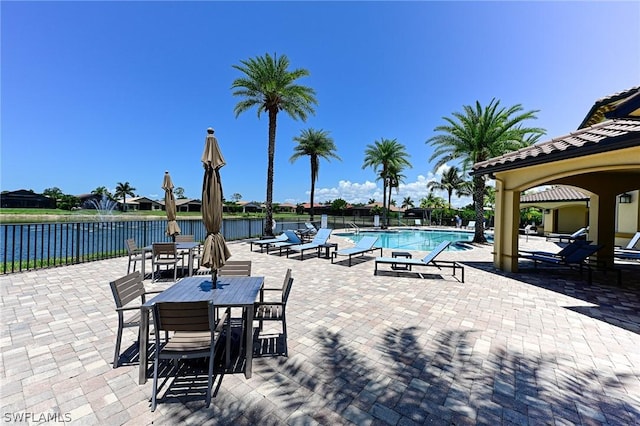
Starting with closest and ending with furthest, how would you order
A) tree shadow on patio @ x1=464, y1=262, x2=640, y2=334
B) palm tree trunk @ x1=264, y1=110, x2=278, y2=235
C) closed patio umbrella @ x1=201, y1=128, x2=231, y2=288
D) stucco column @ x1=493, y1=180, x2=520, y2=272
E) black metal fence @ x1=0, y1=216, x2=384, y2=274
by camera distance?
closed patio umbrella @ x1=201, y1=128, x2=231, y2=288
tree shadow on patio @ x1=464, y1=262, x2=640, y2=334
black metal fence @ x1=0, y1=216, x2=384, y2=274
stucco column @ x1=493, y1=180, x2=520, y2=272
palm tree trunk @ x1=264, y1=110, x2=278, y2=235

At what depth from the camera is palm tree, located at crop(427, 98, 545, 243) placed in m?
15.0

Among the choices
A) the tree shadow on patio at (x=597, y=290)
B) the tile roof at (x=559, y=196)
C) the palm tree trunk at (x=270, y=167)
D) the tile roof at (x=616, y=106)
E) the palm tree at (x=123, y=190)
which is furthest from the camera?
the palm tree at (x=123, y=190)

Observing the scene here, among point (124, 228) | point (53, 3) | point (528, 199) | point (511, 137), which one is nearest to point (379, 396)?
point (124, 228)

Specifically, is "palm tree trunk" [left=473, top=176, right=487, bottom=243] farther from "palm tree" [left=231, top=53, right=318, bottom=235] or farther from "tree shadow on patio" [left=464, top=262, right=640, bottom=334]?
"palm tree" [left=231, top=53, right=318, bottom=235]

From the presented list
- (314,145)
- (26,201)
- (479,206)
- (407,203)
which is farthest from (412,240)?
(26,201)

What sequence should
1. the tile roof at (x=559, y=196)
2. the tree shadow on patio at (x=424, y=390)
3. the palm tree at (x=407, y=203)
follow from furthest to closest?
the palm tree at (x=407, y=203)
the tile roof at (x=559, y=196)
the tree shadow on patio at (x=424, y=390)

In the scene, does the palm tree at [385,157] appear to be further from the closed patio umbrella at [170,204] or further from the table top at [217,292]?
the table top at [217,292]

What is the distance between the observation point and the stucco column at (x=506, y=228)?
8.01 meters

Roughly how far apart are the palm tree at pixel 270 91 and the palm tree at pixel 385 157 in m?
13.4

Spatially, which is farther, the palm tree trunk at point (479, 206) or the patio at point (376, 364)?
the palm tree trunk at point (479, 206)

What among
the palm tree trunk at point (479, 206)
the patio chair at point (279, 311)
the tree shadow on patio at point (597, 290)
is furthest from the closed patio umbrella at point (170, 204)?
the palm tree trunk at point (479, 206)

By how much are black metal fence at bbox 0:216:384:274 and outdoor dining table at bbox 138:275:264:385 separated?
4.37 m

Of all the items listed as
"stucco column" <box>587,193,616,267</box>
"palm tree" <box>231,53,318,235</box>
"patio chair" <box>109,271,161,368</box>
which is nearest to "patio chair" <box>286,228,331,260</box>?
"palm tree" <box>231,53,318,235</box>

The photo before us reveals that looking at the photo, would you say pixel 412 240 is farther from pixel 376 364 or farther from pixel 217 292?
pixel 217 292
